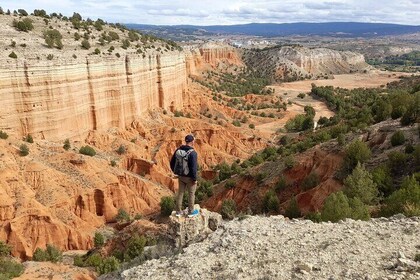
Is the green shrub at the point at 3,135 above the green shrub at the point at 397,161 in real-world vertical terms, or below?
below

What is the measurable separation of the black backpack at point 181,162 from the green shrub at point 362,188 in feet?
32.4

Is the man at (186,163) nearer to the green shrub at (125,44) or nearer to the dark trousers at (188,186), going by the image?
the dark trousers at (188,186)

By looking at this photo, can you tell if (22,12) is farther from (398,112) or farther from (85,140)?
(398,112)

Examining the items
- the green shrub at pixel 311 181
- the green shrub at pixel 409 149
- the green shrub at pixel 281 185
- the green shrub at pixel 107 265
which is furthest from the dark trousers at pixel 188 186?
the green shrub at pixel 281 185

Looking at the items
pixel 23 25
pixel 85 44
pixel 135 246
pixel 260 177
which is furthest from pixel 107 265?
pixel 23 25

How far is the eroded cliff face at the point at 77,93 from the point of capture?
1265 inches

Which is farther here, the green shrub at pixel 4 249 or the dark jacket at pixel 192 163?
the green shrub at pixel 4 249

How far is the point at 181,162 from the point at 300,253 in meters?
4.09

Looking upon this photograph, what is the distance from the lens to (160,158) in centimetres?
4375

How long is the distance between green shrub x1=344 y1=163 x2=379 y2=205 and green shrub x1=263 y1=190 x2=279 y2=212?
607 cm

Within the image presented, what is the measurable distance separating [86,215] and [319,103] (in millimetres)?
70806

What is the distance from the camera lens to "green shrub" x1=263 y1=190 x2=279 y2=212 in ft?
83.5

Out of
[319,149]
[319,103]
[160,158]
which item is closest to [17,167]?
[160,158]

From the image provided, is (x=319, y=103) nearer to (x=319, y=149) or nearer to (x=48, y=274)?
(x=319, y=149)
